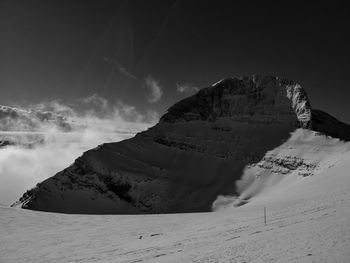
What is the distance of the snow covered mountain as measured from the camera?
11856cm

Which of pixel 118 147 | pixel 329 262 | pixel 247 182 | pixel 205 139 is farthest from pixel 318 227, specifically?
pixel 205 139

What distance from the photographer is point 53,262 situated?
2547 cm

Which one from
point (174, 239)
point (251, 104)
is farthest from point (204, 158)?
point (174, 239)

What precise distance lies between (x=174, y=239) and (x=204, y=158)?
125197 millimetres

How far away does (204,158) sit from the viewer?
153000mm

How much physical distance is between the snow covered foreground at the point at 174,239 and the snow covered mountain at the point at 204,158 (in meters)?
69.9

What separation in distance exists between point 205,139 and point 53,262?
14209 cm

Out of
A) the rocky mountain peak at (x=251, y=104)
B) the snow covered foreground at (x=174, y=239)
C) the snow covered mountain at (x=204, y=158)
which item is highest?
the rocky mountain peak at (x=251, y=104)

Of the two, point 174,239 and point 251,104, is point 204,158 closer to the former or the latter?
point 251,104

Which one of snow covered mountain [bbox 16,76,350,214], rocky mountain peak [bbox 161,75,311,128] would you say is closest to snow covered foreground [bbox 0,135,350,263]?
snow covered mountain [bbox 16,76,350,214]

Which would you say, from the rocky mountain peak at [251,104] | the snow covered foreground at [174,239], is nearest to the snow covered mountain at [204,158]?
the rocky mountain peak at [251,104]

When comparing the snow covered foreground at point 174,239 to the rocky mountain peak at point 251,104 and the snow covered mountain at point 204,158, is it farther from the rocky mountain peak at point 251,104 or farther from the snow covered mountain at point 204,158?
the rocky mountain peak at point 251,104

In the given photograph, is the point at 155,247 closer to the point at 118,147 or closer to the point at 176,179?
the point at 176,179

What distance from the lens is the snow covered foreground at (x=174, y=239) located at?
18.6m
